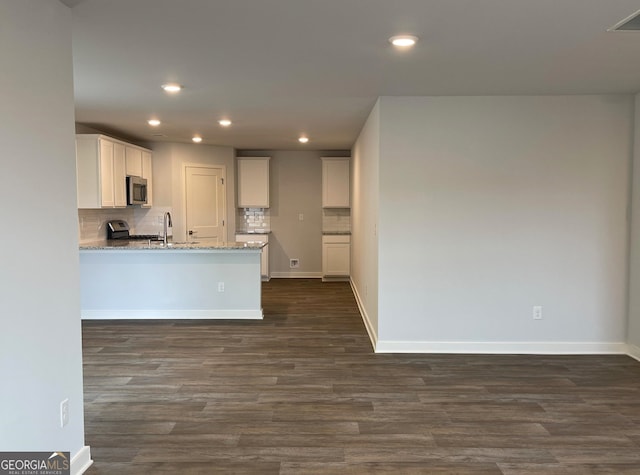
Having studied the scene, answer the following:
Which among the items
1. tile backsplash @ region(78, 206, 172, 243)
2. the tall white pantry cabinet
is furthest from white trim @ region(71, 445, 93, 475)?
the tall white pantry cabinet

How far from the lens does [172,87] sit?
3.97 m

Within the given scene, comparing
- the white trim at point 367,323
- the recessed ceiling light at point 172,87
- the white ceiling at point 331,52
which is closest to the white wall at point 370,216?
the white trim at point 367,323

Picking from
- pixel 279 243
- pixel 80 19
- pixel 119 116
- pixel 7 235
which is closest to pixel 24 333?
pixel 7 235

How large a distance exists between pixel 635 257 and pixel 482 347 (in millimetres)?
1607

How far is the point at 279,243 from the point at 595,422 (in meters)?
6.63

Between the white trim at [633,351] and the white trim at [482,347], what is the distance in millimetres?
246

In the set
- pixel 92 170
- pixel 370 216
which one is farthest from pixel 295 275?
pixel 92 170

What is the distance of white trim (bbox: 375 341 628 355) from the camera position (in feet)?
14.8

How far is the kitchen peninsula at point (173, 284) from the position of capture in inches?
225

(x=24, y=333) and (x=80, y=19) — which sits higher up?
(x=80, y=19)

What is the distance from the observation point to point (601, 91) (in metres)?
4.20

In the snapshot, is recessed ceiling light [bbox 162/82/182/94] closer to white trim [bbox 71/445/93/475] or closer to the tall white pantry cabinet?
white trim [bbox 71/445/93/475]

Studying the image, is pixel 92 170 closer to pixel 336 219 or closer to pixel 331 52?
pixel 331 52

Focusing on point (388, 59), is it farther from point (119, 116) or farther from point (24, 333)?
point (119, 116)
